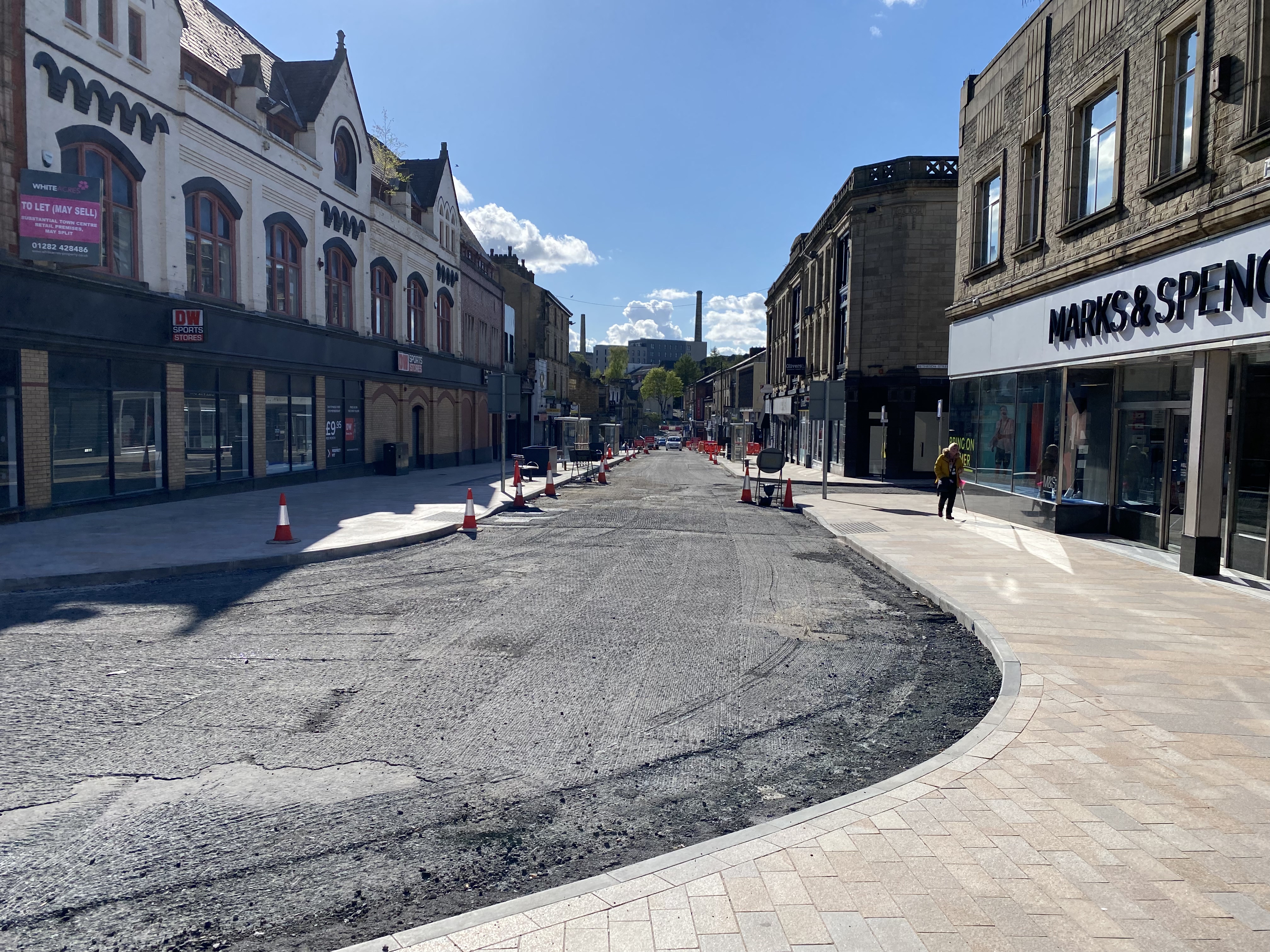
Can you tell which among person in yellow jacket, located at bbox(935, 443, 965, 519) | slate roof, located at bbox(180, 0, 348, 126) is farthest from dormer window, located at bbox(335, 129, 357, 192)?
person in yellow jacket, located at bbox(935, 443, 965, 519)

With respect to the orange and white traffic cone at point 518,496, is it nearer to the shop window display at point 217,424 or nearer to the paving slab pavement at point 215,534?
the paving slab pavement at point 215,534

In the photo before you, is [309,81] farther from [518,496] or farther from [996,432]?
[996,432]

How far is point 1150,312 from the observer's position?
38.2 ft

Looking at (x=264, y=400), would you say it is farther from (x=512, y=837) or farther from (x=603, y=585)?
(x=512, y=837)

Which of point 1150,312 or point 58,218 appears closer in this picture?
point 1150,312

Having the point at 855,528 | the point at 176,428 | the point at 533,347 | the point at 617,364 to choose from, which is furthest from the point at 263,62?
the point at 617,364

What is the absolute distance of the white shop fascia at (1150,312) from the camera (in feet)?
31.4

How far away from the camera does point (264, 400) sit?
70.4 ft

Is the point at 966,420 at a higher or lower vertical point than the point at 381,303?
lower

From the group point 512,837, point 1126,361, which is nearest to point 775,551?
point 1126,361

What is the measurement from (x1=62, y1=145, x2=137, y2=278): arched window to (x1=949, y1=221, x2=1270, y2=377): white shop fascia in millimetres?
17279

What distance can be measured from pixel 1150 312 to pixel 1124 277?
3.31ft

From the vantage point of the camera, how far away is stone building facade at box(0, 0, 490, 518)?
1423 centimetres

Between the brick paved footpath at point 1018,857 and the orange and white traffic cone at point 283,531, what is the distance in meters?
10.2
